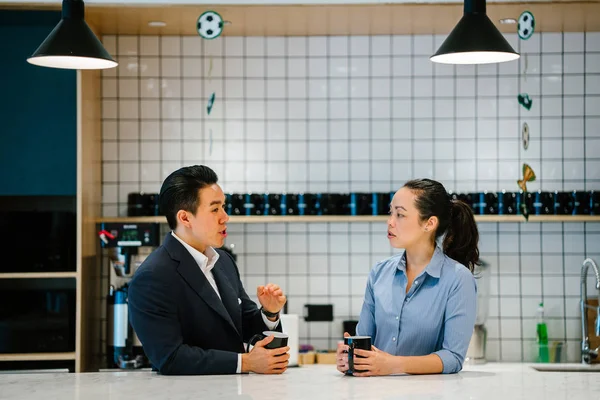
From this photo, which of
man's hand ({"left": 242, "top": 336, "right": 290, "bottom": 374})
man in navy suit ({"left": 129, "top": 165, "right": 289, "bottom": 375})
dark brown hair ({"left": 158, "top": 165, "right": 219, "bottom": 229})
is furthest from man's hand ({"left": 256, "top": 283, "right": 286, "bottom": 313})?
dark brown hair ({"left": 158, "top": 165, "right": 219, "bottom": 229})

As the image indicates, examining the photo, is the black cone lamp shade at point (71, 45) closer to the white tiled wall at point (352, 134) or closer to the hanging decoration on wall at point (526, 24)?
the white tiled wall at point (352, 134)

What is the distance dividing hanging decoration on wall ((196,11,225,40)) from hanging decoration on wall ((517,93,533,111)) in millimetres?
1661

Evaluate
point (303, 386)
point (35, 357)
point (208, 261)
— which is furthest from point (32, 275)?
point (303, 386)

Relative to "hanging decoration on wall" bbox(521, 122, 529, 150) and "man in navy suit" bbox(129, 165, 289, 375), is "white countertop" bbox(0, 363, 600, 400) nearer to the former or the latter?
"man in navy suit" bbox(129, 165, 289, 375)

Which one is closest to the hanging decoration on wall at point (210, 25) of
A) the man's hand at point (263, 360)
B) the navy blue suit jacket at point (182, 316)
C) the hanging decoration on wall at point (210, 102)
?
the hanging decoration on wall at point (210, 102)

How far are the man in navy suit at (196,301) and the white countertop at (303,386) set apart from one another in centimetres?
6

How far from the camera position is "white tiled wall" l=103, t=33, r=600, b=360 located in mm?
4926

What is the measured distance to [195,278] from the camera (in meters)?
2.62

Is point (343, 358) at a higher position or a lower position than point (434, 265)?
lower

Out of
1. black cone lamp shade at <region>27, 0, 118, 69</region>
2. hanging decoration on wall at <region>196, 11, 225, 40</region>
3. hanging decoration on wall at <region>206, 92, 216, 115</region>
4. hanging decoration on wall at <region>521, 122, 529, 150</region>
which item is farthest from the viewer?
hanging decoration on wall at <region>521, 122, 529, 150</region>

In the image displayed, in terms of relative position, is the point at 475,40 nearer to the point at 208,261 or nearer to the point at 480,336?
the point at 208,261

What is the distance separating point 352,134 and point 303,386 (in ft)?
9.47

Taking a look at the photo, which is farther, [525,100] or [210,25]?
[525,100]

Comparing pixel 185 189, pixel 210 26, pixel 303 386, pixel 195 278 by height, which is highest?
pixel 210 26
